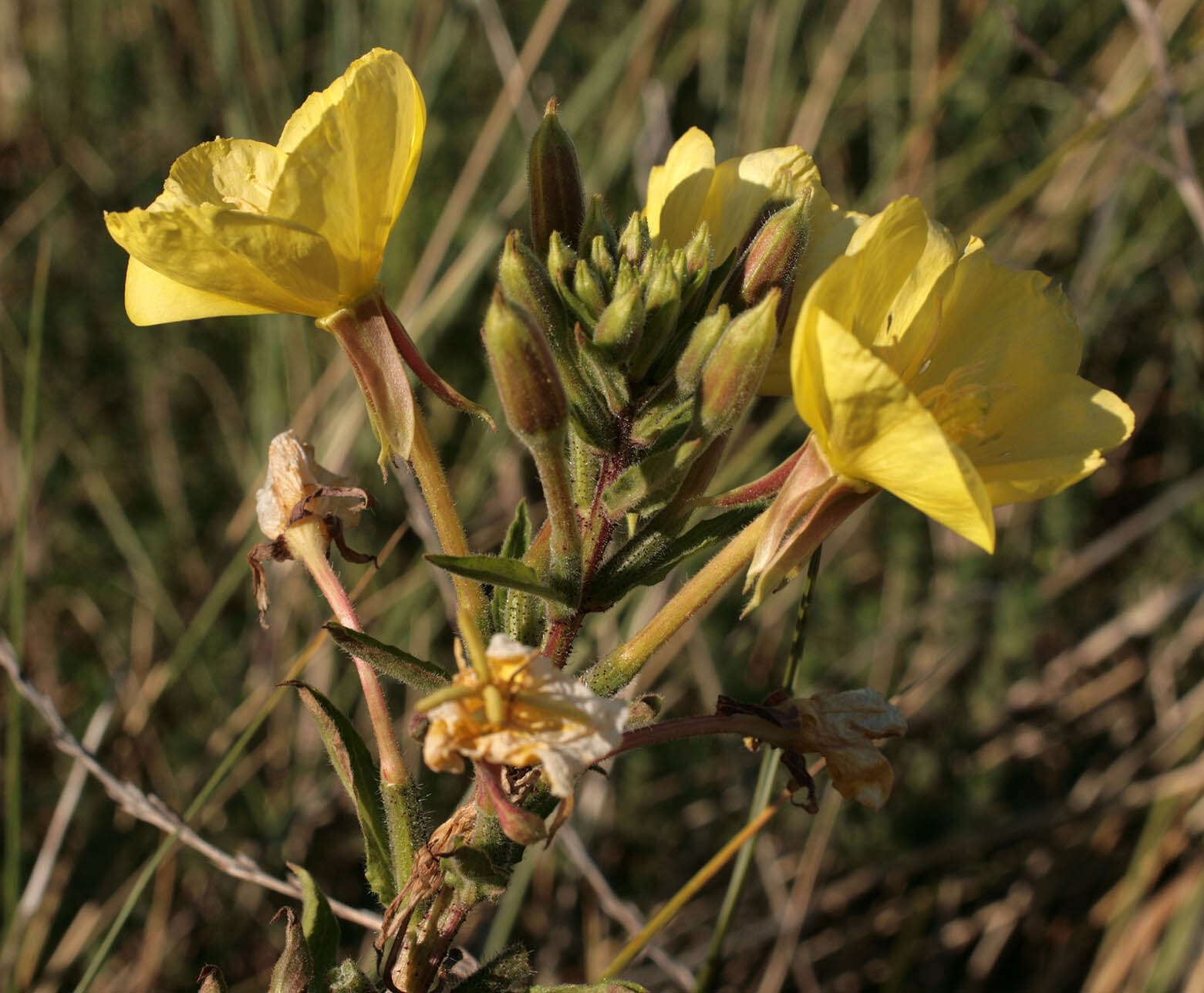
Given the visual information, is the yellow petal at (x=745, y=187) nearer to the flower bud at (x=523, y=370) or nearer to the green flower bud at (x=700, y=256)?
the green flower bud at (x=700, y=256)

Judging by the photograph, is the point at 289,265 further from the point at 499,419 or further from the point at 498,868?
the point at 499,419

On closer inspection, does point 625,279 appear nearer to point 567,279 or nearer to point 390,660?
point 567,279

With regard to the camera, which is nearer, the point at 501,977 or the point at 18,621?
the point at 501,977

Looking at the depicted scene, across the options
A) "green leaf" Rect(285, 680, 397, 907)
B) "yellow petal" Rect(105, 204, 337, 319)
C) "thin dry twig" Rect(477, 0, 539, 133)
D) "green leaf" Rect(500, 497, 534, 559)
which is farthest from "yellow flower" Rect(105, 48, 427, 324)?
"thin dry twig" Rect(477, 0, 539, 133)

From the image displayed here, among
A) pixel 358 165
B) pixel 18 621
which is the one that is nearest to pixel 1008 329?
pixel 358 165

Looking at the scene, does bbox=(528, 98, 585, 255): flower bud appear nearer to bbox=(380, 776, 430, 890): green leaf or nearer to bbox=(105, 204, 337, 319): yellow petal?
bbox=(105, 204, 337, 319): yellow petal

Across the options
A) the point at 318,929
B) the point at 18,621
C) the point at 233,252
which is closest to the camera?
the point at 233,252
